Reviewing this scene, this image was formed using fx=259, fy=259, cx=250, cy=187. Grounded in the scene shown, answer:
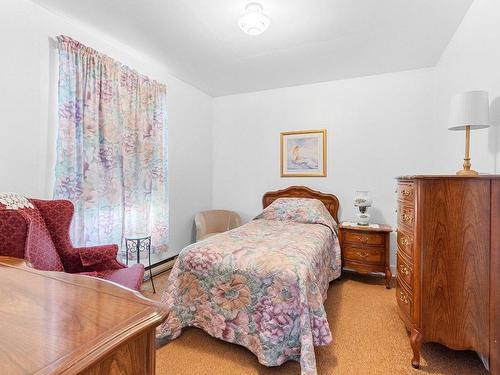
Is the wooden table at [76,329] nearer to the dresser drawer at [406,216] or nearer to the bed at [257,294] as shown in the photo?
the bed at [257,294]

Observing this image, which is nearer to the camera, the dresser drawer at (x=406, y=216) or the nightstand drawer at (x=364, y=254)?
the dresser drawer at (x=406, y=216)

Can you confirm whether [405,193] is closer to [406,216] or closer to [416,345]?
[406,216]

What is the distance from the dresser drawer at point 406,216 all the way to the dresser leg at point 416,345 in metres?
0.64

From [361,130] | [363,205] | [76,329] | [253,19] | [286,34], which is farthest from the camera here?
[361,130]

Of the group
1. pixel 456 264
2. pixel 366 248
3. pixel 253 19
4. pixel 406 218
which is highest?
pixel 253 19

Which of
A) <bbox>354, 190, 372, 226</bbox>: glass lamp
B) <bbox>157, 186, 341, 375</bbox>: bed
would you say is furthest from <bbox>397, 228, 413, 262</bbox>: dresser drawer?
<bbox>354, 190, 372, 226</bbox>: glass lamp

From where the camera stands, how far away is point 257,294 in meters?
1.71

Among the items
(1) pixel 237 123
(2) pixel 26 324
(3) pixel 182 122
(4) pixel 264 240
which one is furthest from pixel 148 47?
(2) pixel 26 324

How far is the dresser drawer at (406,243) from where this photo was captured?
1735 mm

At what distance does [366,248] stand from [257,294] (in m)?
1.78

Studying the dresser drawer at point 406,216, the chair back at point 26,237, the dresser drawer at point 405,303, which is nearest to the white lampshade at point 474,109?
the dresser drawer at point 406,216

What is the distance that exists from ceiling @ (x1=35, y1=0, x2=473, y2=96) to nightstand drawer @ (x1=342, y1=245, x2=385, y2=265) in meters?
2.15

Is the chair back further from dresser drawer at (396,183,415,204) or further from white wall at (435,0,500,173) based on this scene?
white wall at (435,0,500,173)

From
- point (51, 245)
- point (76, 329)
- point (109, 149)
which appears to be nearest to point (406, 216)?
point (76, 329)
